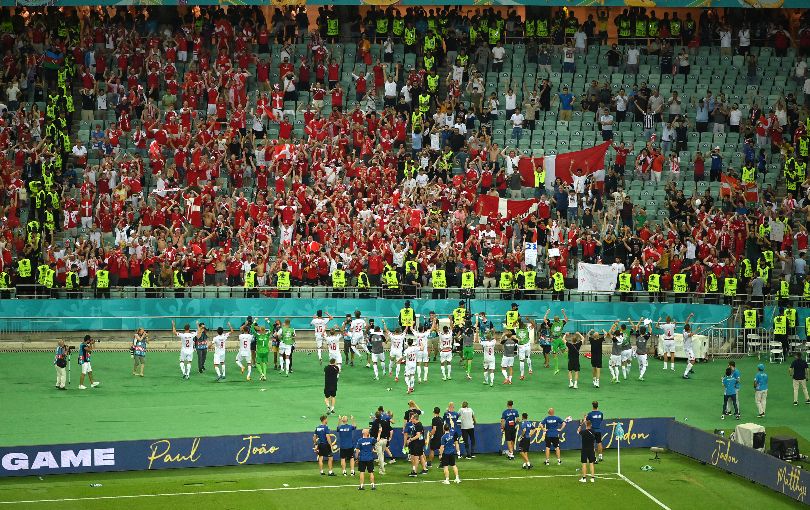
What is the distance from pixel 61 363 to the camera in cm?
3950

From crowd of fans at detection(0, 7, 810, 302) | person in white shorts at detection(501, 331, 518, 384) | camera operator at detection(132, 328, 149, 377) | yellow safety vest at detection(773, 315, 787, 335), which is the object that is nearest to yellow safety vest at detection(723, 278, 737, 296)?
crowd of fans at detection(0, 7, 810, 302)

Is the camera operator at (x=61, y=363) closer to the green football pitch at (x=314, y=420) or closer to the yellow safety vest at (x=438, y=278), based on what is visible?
the green football pitch at (x=314, y=420)

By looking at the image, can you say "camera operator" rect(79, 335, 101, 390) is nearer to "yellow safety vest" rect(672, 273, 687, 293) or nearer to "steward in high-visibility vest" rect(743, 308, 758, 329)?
"yellow safety vest" rect(672, 273, 687, 293)

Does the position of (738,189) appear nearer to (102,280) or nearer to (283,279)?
(283,279)

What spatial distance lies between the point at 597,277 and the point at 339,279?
10.4 m

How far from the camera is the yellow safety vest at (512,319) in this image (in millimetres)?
45000

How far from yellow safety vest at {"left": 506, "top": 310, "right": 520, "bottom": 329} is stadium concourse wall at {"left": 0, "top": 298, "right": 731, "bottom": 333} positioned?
2.30 metres

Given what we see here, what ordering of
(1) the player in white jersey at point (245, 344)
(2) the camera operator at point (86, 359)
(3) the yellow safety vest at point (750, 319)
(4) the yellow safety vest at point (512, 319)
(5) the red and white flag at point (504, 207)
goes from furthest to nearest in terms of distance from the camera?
(5) the red and white flag at point (504, 207), (3) the yellow safety vest at point (750, 319), (4) the yellow safety vest at point (512, 319), (1) the player in white jersey at point (245, 344), (2) the camera operator at point (86, 359)

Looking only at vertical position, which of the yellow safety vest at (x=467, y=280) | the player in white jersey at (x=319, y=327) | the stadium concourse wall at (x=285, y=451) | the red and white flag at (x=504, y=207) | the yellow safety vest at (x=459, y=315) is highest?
the red and white flag at (x=504, y=207)

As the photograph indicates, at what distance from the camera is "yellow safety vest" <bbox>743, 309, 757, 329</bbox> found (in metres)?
46.4

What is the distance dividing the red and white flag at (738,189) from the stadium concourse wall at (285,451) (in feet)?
67.0

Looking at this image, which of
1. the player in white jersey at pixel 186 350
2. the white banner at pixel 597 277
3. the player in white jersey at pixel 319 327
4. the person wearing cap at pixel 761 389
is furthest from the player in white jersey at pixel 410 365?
the white banner at pixel 597 277

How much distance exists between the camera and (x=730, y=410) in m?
38.2

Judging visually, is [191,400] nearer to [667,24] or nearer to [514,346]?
[514,346]
